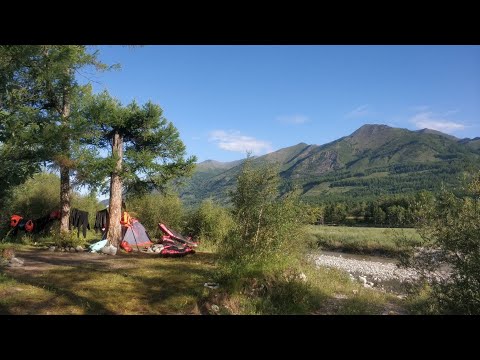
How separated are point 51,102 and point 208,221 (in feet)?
32.1

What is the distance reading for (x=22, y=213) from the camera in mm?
19609

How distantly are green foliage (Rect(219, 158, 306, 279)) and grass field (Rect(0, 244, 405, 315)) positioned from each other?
1.97 ft

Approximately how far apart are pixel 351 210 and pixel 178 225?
75638mm

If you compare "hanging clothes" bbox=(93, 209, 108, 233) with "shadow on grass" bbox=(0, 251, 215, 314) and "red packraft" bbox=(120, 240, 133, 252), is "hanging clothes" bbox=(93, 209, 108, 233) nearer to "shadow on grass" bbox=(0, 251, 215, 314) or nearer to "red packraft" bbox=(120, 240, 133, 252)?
"red packraft" bbox=(120, 240, 133, 252)

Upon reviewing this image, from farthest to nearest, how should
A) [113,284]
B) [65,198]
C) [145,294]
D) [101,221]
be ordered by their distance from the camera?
1. [101,221]
2. [65,198]
3. [113,284]
4. [145,294]

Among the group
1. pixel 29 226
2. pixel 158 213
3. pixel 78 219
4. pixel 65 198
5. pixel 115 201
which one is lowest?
pixel 29 226

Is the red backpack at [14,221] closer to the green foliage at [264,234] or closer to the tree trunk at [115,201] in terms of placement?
the tree trunk at [115,201]

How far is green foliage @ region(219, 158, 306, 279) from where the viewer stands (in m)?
8.30

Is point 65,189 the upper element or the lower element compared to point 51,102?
lower

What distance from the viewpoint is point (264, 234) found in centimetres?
891

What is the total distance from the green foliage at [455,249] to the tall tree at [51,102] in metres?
8.54

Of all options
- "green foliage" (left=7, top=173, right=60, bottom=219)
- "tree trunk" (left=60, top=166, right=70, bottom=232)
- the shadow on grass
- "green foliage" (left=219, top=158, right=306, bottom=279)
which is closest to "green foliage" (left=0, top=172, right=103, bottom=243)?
"green foliage" (left=7, top=173, right=60, bottom=219)

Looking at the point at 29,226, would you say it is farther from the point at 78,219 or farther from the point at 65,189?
the point at 65,189

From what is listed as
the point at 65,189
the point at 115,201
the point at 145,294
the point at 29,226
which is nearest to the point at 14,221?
the point at 29,226
